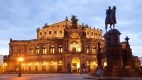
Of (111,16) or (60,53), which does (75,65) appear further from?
(111,16)

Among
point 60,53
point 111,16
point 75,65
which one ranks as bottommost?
point 75,65

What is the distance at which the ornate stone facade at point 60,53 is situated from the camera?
119 metres

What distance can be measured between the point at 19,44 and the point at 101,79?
95.8 m

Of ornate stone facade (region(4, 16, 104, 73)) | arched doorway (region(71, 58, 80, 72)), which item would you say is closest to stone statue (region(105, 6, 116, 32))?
ornate stone facade (region(4, 16, 104, 73))

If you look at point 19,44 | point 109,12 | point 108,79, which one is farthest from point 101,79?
point 19,44

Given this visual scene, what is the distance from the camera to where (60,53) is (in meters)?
123

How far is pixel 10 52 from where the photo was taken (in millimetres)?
132125

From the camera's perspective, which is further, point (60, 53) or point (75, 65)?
point (60, 53)

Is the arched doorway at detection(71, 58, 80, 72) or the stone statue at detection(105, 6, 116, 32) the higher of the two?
the stone statue at detection(105, 6, 116, 32)

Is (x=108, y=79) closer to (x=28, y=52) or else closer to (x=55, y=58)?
(x=55, y=58)

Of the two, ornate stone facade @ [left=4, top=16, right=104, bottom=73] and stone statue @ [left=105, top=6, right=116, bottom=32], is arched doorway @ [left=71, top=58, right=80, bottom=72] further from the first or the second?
stone statue @ [left=105, top=6, right=116, bottom=32]

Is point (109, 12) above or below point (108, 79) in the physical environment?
above

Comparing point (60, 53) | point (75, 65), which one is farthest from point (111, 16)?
point (60, 53)

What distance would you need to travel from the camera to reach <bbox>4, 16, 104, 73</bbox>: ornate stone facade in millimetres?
118688
